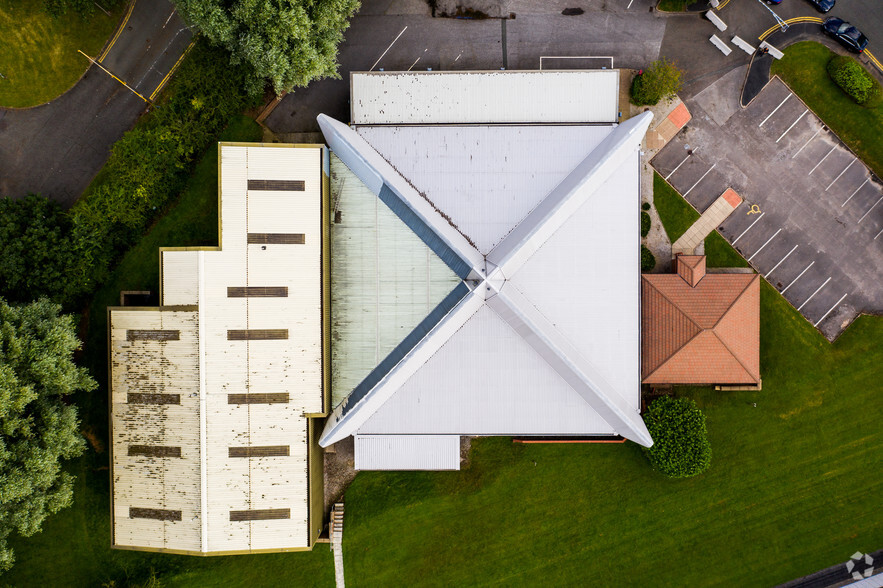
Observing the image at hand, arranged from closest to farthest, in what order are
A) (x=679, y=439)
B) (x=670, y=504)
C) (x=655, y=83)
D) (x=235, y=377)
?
1. (x=235, y=377)
2. (x=679, y=439)
3. (x=655, y=83)
4. (x=670, y=504)

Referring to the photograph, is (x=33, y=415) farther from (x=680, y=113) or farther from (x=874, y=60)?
(x=874, y=60)

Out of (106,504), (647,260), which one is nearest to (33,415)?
(106,504)

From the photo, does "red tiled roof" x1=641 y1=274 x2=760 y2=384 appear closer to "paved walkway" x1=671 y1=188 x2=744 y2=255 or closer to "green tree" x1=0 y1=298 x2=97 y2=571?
"paved walkway" x1=671 y1=188 x2=744 y2=255

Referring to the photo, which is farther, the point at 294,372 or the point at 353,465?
the point at 353,465

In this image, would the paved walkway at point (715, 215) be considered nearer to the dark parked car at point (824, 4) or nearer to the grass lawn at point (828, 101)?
the grass lawn at point (828, 101)

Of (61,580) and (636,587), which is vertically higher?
(61,580)

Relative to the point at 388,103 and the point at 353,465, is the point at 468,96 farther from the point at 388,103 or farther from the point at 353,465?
the point at 353,465

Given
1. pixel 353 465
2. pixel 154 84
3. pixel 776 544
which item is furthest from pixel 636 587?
pixel 154 84
